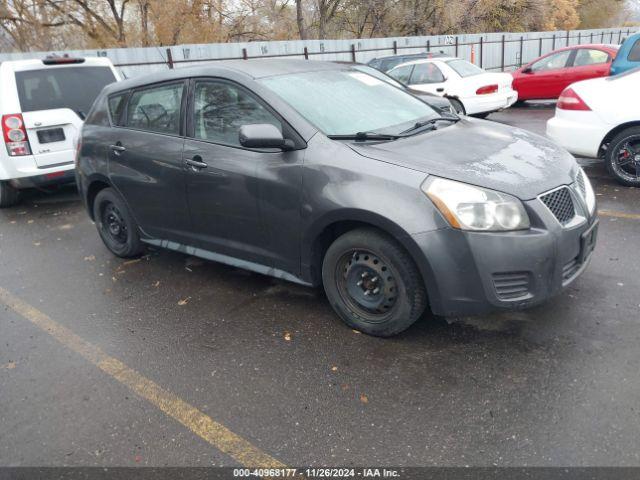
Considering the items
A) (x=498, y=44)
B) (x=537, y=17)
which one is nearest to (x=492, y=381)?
(x=498, y=44)

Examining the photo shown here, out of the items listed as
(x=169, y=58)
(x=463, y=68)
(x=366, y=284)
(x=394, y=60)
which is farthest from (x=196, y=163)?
(x=169, y=58)

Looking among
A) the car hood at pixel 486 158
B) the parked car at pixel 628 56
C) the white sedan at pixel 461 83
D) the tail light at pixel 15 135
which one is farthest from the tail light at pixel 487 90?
the tail light at pixel 15 135

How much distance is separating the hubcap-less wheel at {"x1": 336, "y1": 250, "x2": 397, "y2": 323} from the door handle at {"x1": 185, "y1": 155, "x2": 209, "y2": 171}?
4.28 feet

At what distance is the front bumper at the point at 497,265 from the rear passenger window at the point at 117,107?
3.15m

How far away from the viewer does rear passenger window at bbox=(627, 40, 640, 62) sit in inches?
336

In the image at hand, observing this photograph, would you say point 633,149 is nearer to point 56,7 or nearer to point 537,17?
point 56,7

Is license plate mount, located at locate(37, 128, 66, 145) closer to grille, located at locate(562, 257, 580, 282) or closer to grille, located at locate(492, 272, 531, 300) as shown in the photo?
grille, located at locate(492, 272, 531, 300)

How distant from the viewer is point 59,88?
23.4 feet

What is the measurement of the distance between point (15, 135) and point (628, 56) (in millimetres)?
9158

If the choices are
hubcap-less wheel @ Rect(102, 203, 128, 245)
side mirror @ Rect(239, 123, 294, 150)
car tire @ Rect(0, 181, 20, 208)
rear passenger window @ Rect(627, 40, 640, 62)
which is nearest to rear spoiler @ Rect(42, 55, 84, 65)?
car tire @ Rect(0, 181, 20, 208)

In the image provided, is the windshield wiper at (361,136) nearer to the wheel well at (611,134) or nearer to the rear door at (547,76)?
the wheel well at (611,134)

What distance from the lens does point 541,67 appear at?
44.3 ft

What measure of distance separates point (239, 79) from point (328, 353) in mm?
2015

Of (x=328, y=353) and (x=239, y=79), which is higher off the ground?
(x=239, y=79)
